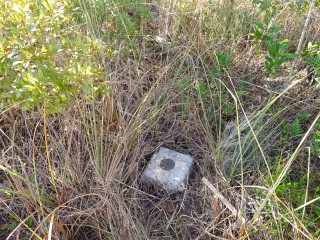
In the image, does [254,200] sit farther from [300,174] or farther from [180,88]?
[180,88]

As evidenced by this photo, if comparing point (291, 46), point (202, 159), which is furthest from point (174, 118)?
point (291, 46)

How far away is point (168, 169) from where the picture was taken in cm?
167

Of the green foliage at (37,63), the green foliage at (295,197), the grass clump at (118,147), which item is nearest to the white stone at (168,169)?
the grass clump at (118,147)

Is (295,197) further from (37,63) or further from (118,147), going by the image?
(37,63)

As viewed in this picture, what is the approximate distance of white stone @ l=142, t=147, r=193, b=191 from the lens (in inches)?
63.2

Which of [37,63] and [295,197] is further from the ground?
[37,63]

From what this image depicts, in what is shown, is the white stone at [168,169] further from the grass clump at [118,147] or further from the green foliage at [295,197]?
the green foliage at [295,197]

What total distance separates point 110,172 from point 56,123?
0.61 meters

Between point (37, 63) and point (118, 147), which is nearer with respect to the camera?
point (37, 63)

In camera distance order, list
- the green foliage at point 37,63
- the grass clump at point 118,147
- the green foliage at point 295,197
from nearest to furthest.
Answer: the green foliage at point 37,63, the grass clump at point 118,147, the green foliage at point 295,197

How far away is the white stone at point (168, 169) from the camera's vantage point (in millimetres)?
1605

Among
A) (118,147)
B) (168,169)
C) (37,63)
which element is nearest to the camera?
(37,63)

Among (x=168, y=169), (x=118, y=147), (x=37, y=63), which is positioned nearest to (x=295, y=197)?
(x=168, y=169)

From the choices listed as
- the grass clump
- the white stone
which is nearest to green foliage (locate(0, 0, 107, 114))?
the grass clump
